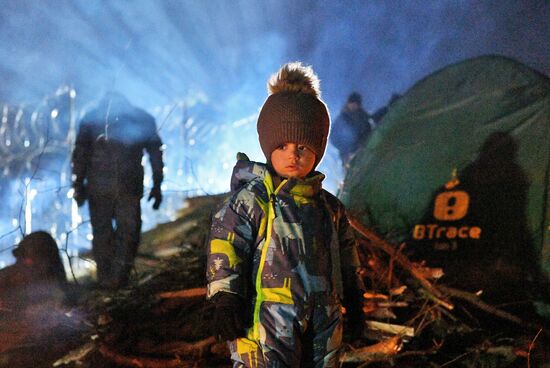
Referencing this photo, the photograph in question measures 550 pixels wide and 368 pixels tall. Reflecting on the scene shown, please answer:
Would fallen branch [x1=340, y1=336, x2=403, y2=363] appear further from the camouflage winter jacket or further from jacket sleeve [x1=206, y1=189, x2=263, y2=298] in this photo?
jacket sleeve [x1=206, y1=189, x2=263, y2=298]

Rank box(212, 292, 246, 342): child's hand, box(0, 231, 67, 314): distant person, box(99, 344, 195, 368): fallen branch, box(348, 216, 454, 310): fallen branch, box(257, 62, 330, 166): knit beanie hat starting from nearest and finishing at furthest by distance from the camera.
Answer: box(212, 292, 246, 342): child's hand, box(257, 62, 330, 166): knit beanie hat, box(99, 344, 195, 368): fallen branch, box(348, 216, 454, 310): fallen branch, box(0, 231, 67, 314): distant person

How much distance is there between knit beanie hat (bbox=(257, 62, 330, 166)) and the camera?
1.66 meters

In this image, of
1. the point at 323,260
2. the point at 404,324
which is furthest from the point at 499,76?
the point at 323,260

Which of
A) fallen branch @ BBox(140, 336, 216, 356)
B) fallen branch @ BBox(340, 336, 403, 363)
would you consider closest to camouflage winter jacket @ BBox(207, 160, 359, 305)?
fallen branch @ BBox(340, 336, 403, 363)

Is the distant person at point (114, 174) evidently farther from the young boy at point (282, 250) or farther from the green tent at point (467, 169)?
the young boy at point (282, 250)

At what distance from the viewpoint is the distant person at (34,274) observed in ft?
10.5

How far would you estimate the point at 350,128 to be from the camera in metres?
7.01

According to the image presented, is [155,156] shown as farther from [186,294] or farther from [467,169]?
[467,169]

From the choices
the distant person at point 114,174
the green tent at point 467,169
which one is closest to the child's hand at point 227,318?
the distant person at point 114,174

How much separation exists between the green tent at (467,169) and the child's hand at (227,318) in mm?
3137

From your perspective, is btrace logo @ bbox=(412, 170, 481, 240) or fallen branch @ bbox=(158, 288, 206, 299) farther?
btrace logo @ bbox=(412, 170, 481, 240)

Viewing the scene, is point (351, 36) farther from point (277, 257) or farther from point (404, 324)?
point (277, 257)

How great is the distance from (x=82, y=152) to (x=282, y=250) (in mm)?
3249

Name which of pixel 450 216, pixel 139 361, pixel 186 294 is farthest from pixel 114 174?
pixel 450 216
